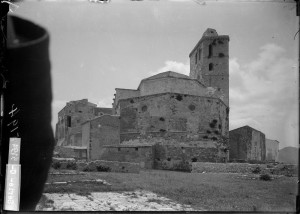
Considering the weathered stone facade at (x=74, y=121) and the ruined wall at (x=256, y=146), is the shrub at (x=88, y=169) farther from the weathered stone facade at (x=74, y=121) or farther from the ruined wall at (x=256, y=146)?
the ruined wall at (x=256, y=146)

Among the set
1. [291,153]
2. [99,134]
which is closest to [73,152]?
[99,134]

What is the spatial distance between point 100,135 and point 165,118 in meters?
4.56

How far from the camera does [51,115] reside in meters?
5.61

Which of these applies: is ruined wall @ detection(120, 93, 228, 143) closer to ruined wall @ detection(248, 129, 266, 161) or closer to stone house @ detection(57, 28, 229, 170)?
stone house @ detection(57, 28, 229, 170)

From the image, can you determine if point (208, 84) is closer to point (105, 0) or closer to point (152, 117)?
point (152, 117)

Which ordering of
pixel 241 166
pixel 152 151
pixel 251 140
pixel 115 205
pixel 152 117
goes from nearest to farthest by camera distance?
pixel 115 205, pixel 241 166, pixel 152 151, pixel 152 117, pixel 251 140

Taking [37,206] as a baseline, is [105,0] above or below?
above

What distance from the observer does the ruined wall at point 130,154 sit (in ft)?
49.8

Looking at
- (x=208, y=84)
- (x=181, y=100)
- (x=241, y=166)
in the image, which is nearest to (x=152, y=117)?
(x=181, y=100)

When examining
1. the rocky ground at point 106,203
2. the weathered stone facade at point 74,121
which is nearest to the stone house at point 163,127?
the weathered stone facade at point 74,121

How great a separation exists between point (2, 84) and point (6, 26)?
94 cm

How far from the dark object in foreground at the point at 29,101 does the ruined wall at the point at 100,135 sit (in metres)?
10.8

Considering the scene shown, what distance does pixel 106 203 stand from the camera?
577 cm

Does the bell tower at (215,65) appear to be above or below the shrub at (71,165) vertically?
above
